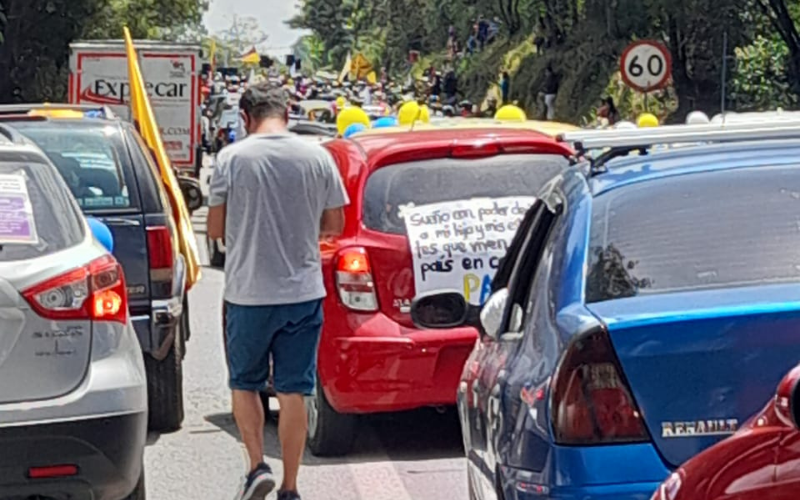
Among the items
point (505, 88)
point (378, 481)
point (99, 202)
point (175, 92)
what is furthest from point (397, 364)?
point (505, 88)

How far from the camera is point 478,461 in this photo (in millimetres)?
5402

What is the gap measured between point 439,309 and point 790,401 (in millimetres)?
2819

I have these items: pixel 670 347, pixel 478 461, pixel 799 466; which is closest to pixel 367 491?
pixel 478 461

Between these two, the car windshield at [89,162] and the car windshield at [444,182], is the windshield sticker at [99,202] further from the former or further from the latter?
the car windshield at [444,182]

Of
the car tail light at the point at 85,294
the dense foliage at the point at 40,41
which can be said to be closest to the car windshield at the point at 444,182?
the car tail light at the point at 85,294

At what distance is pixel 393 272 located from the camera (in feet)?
25.8

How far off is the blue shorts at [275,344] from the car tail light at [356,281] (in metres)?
1.07

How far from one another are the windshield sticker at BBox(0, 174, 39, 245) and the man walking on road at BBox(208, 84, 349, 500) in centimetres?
121

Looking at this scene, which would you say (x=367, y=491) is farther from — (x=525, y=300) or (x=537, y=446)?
(x=537, y=446)

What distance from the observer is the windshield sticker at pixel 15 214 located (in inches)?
218

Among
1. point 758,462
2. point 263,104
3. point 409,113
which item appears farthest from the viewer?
point 409,113

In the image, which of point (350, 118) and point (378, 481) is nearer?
point (378, 481)

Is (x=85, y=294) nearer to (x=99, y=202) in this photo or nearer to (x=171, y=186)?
(x=99, y=202)

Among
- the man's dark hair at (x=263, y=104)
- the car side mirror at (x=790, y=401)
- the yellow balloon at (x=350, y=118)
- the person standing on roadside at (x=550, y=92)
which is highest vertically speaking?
the man's dark hair at (x=263, y=104)
